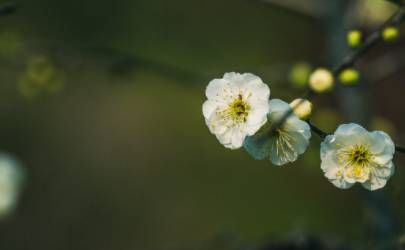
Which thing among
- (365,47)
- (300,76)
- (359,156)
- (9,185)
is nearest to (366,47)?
(365,47)

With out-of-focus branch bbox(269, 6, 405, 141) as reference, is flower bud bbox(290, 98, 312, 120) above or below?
below

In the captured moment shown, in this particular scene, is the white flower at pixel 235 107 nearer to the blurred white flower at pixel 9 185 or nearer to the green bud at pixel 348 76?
the green bud at pixel 348 76

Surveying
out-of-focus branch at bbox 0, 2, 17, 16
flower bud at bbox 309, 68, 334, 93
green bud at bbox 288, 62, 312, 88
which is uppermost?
green bud at bbox 288, 62, 312, 88

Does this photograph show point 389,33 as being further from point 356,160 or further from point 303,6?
point 303,6

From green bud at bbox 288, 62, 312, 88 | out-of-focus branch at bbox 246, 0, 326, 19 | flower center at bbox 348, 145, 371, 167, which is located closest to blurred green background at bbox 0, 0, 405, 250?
out-of-focus branch at bbox 246, 0, 326, 19

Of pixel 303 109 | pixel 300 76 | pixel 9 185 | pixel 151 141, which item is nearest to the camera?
pixel 303 109

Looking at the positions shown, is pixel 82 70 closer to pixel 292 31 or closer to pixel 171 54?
pixel 171 54

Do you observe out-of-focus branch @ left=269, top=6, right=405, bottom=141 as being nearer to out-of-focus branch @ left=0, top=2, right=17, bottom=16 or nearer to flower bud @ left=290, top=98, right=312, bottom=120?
flower bud @ left=290, top=98, right=312, bottom=120
